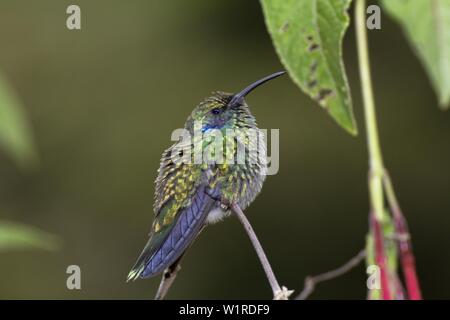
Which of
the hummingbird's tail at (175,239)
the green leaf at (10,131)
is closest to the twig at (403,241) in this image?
the green leaf at (10,131)

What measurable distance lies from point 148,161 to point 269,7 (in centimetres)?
496

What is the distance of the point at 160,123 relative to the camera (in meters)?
5.78

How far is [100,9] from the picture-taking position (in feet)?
19.6

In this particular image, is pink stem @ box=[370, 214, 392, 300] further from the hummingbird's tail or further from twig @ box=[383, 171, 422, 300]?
the hummingbird's tail

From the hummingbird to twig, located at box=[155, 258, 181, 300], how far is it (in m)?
0.19

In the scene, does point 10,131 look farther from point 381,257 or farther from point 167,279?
point 167,279

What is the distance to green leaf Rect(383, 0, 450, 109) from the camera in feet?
1.43

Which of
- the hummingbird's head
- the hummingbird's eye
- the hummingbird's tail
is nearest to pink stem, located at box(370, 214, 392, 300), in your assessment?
the hummingbird's tail

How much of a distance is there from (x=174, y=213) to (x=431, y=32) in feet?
3.92

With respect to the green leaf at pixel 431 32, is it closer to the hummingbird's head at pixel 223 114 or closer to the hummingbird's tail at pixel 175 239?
the hummingbird's tail at pixel 175 239

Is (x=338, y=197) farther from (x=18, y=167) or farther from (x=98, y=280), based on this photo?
(x=18, y=167)

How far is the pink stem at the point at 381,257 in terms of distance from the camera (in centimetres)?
67
